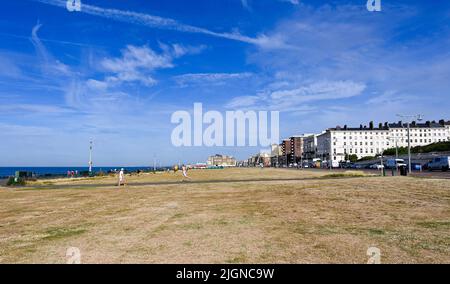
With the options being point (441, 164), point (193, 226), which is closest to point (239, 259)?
point (193, 226)

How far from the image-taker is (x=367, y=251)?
8.11m

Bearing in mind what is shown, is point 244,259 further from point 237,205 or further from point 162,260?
point 237,205

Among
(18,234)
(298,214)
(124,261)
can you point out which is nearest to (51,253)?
(124,261)

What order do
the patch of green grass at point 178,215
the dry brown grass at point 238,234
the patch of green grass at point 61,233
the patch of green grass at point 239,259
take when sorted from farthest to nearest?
the patch of green grass at point 178,215 → the patch of green grass at point 61,233 → the dry brown grass at point 238,234 → the patch of green grass at point 239,259

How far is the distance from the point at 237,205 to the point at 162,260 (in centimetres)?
1028

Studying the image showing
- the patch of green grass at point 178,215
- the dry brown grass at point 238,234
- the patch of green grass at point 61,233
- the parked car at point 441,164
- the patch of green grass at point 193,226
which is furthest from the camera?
the parked car at point 441,164

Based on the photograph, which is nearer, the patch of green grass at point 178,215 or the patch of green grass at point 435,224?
the patch of green grass at point 435,224

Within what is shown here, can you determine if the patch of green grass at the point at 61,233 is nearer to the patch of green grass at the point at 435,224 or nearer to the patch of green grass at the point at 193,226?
the patch of green grass at the point at 193,226

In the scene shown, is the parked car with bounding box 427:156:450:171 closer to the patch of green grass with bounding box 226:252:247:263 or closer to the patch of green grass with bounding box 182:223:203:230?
the patch of green grass with bounding box 182:223:203:230

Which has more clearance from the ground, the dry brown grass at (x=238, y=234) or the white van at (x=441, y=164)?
the white van at (x=441, y=164)

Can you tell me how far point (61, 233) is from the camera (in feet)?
37.3

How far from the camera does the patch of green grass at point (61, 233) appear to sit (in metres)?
10.7

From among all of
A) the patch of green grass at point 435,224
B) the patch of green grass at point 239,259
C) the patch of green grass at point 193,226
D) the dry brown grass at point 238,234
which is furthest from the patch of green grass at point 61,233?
the patch of green grass at point 435,224
